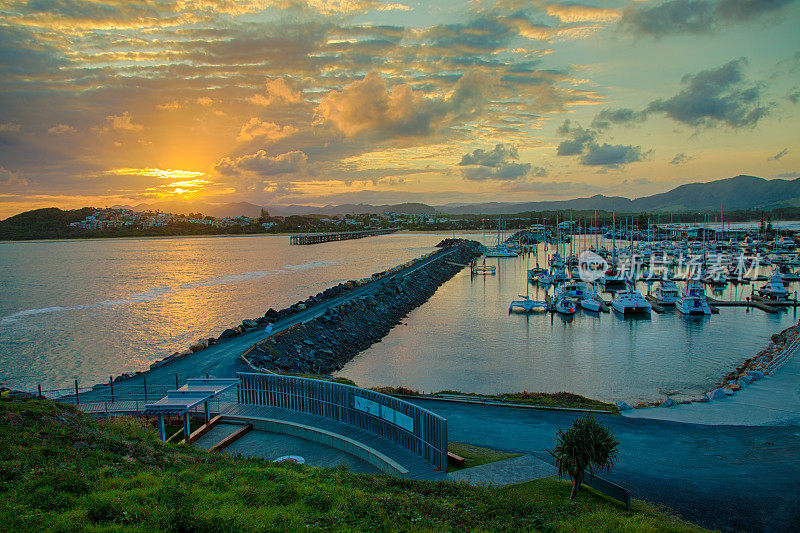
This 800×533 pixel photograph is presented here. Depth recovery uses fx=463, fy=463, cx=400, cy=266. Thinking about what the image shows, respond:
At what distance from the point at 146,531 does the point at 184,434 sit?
27.3 feet

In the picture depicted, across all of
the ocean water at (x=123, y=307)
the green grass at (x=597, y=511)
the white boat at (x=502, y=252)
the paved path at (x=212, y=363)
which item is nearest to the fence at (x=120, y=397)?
the paved path at (x=212, y=363)

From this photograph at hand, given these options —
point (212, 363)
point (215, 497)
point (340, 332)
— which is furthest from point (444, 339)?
point (215, 497)

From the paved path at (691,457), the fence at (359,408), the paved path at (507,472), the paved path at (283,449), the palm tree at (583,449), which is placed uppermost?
the palm tree at (583,449)

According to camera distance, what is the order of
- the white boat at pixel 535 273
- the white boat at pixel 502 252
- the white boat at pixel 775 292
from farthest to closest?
the white boat at pixel 502 252 < the white boat at pixel 535 273 < the white boat at pixel 775 292

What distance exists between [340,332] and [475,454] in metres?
20.9

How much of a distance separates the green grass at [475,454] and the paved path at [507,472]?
38 cm

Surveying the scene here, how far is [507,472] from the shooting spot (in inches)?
421

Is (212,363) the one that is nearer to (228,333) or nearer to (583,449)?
(228,333)

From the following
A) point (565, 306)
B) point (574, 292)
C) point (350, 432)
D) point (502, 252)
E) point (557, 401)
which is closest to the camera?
point (350, 432)

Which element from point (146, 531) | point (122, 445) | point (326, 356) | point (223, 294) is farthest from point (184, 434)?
point (223, 294)

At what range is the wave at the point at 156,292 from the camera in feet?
151

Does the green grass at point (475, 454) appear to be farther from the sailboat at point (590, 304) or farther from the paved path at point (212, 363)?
the sailboat at point (590, 304)

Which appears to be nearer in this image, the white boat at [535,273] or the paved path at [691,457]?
the paved path at [691,457]

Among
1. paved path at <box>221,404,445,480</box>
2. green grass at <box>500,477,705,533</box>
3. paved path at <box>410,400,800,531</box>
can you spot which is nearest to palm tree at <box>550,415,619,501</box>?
green grass at <box>500,477,705,533</box>
